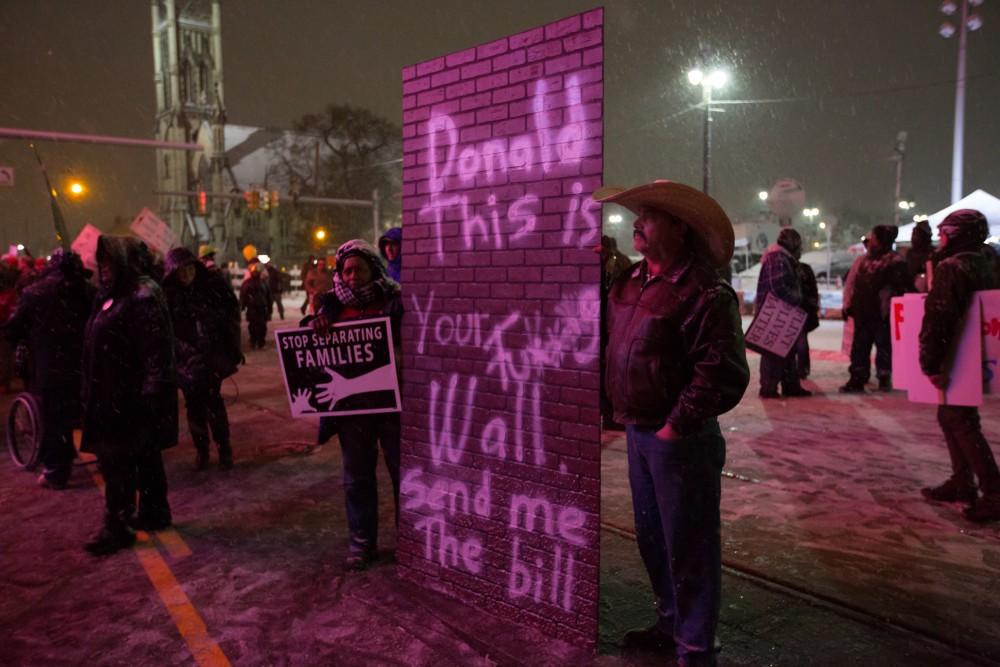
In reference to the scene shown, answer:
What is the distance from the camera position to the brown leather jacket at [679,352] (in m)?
2.87

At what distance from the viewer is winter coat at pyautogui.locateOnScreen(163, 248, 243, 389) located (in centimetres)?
665

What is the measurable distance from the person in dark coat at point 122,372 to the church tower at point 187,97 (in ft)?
257

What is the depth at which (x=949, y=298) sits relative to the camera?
4910 millimetres

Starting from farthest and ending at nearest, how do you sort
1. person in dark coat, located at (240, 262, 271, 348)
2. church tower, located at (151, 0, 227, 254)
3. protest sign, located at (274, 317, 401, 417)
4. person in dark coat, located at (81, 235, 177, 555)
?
church tower, located at (151, 0, 227, 254) < person in dark coat, located at (240, 262, 271, 348) < person in dark coat, located at (81, 235, 177, 555) < protest sign, located at (274, 317, 401, 417)

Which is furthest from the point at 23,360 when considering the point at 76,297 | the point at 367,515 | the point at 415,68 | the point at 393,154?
the point at 393,154

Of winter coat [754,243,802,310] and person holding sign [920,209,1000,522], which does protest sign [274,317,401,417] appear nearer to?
person holding sign [920,209,1000,522]

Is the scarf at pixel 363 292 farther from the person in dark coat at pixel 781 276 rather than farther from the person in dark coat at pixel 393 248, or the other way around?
the person in dark coat at pixel 781 276

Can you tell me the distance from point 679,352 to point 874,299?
791 centimetres

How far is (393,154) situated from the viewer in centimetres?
5675

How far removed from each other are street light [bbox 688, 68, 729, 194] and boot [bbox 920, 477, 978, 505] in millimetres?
16933

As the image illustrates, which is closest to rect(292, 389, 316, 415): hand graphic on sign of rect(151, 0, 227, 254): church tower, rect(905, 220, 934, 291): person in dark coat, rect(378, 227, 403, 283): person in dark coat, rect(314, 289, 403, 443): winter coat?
rect(314, 289, 403, 443): winter coat

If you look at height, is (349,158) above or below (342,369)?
above

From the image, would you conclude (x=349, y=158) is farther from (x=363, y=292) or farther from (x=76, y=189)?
(x=363, y=292)

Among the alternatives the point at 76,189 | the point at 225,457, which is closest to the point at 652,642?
the point at 225,457
